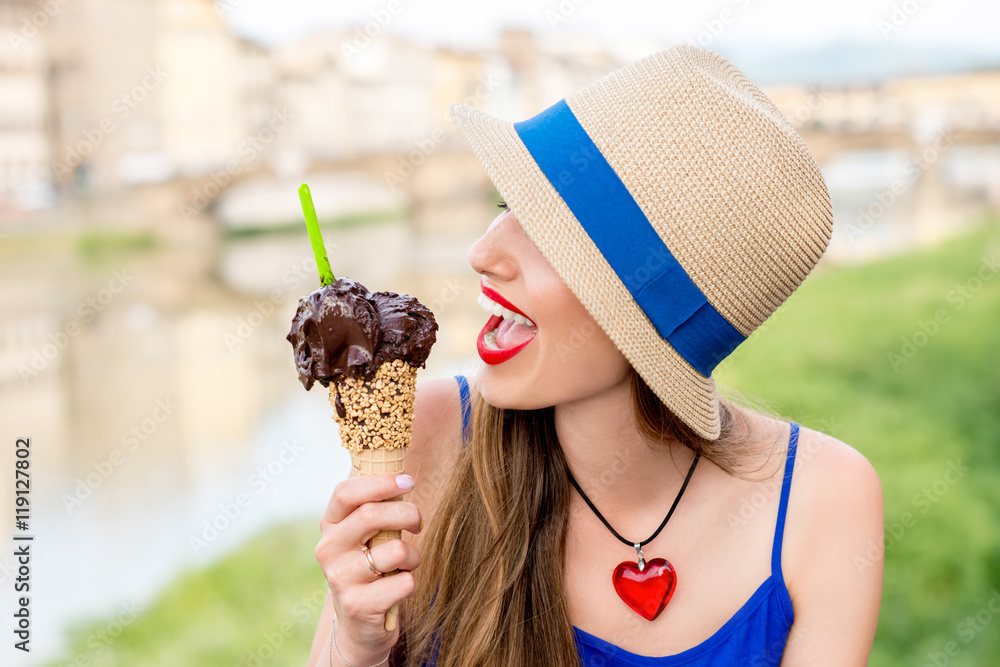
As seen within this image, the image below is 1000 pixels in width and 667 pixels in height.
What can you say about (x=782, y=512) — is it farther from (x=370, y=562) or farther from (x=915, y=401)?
(x=915, y=401)

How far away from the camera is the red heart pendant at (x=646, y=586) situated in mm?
1765

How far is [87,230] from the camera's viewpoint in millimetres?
15977

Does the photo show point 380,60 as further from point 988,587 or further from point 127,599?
point 988,587

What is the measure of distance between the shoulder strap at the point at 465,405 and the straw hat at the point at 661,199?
1.78ft

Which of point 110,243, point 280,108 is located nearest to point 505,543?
point 110,243

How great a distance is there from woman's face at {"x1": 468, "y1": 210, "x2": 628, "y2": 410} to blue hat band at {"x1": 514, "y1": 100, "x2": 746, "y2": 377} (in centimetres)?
11

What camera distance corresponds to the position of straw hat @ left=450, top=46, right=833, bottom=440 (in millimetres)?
1469

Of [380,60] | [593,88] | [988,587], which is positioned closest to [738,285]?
[593,88]

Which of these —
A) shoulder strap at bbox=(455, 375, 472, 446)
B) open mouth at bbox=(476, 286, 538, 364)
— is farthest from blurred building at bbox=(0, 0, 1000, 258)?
open mouth at bbox=(476, 286, 538, 364)

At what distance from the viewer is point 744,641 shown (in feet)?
5.83

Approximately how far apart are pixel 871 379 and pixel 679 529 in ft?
24.6

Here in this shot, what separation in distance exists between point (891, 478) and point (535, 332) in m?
5.56

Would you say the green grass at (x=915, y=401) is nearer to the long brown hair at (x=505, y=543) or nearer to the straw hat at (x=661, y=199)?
the long brown hair at (x=505, y=543)

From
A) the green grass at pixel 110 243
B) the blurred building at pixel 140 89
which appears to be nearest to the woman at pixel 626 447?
the blurred building at pixel 140 89
